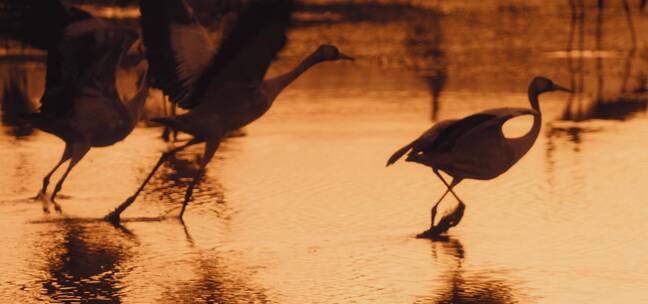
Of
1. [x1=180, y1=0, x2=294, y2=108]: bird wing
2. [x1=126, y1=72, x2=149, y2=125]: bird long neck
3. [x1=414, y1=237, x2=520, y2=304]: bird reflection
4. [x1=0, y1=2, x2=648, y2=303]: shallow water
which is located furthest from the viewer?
[x1=126, y1=72, x2=149, y2=125]: bird long neck

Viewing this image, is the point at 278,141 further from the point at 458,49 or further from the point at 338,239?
the point at 458,49

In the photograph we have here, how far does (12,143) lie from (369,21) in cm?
1914

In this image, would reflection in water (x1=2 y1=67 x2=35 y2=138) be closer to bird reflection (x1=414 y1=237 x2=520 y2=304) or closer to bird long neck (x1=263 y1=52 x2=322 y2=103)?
bird long neck (x1=263 y1=52 x2=322 y2=103)

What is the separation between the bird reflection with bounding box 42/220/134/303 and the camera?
9.54m

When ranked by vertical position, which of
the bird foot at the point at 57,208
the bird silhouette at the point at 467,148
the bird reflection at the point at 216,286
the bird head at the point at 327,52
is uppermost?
the bird head at the point at 327,52

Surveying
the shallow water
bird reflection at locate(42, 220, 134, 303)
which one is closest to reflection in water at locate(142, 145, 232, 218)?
the shallow water

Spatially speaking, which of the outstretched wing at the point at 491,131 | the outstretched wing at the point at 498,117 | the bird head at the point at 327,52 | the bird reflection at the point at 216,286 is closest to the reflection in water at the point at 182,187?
the bird head at the point at 327,52

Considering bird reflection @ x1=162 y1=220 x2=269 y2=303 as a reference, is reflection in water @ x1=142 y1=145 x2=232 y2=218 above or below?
below

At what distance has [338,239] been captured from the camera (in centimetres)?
1123

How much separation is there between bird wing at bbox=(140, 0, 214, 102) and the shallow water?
102 cm

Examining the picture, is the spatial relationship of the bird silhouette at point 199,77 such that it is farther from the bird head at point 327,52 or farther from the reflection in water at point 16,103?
the reflection in water at point 16,103

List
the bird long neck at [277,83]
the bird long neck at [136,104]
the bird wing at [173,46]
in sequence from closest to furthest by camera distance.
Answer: the bird wing at [173,46] → the bird long neck at [277,83] → the bird long neck at [136,104]

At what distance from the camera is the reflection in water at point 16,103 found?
17219 millimetres

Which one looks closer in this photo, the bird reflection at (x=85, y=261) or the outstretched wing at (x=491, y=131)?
the bird reflection at (x=85, y=261)
